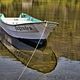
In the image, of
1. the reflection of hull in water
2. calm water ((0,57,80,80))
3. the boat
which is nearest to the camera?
calm water ((0,57,80,80))

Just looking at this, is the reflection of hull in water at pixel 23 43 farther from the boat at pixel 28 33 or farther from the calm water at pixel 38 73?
the calm water at pixel 38 73

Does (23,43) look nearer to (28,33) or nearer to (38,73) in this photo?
(28,33)

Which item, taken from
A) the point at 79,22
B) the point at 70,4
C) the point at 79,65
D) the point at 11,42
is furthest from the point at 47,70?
the point at 70,4

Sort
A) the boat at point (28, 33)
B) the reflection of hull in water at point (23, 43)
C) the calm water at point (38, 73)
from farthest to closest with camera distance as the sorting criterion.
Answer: the reflection of hull in water at point (23, 43) < the boat at point (28, 33) < the calm water at point (38, 73)

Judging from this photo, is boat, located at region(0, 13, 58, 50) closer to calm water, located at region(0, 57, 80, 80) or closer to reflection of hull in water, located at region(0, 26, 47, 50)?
reflection of hull in water, located at region(0, 26, 47, 50)

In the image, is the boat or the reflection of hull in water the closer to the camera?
the boat

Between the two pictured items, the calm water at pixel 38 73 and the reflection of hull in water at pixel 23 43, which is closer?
the calm water at pixel 38 73

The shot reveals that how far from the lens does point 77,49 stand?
71.5 feet

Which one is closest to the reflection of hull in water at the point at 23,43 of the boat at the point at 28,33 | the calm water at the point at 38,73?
the boat at the point at 28,33

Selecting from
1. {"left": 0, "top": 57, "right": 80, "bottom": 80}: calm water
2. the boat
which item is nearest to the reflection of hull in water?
the boat

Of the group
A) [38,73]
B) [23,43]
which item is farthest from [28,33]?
[38,73]

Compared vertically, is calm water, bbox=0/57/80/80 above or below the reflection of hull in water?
above

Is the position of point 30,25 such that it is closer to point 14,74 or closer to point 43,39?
point 43,39

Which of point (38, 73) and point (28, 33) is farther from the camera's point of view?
point (28, 33)
